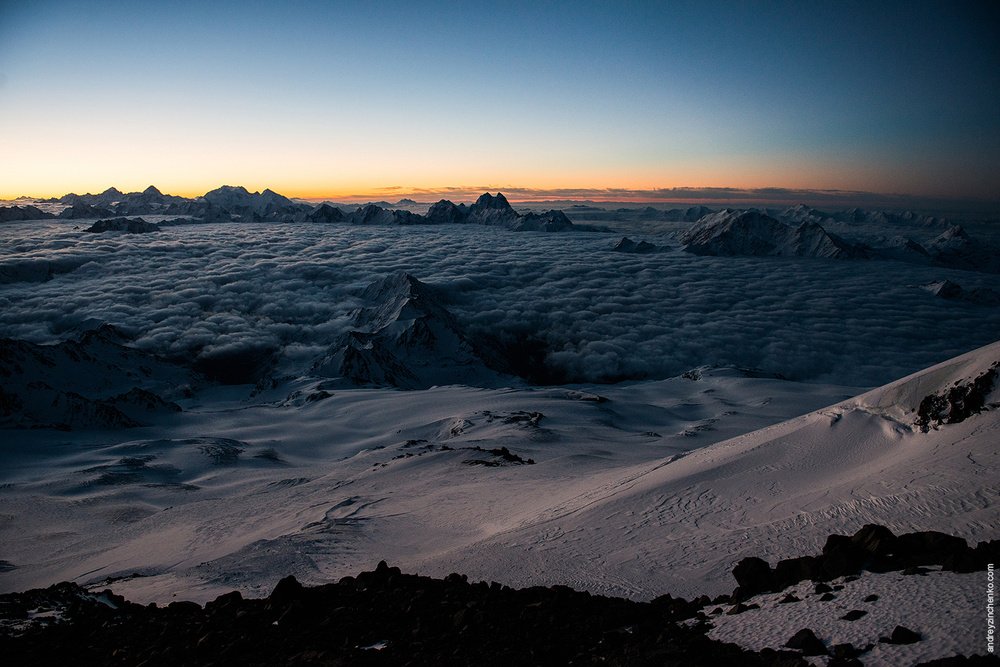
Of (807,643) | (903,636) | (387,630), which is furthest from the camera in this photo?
(387,630)

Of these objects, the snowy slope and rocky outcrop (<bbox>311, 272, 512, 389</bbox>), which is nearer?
the snowy slope

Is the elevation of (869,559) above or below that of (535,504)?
above

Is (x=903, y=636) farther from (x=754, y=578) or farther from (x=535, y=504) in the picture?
(x=535, y=504)

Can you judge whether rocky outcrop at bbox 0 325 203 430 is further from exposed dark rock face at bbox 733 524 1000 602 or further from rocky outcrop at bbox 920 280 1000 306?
rocky outcrop at bbox 920 280 1000 306

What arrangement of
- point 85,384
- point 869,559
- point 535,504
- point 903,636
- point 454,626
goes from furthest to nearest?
point 85,384
point 535,504
point 454,626
point 869,559
point 903,636

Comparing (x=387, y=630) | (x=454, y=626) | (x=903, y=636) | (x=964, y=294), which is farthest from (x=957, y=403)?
(x=964, y=294)


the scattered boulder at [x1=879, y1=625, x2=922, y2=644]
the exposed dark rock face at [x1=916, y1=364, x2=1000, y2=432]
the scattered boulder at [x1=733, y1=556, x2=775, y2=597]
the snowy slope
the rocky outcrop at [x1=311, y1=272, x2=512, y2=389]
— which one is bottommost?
the rocky outcrop at [x1=311, y1=272, x2=512, y2=389]

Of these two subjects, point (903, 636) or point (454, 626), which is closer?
point (903, 636)

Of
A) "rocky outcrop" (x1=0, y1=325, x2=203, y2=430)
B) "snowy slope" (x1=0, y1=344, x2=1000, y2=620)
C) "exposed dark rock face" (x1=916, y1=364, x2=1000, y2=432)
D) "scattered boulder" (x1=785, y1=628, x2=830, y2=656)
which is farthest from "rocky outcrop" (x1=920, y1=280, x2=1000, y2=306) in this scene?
"rocky outcrop" (x1=0, y1=325, x2=203, y2=430)
